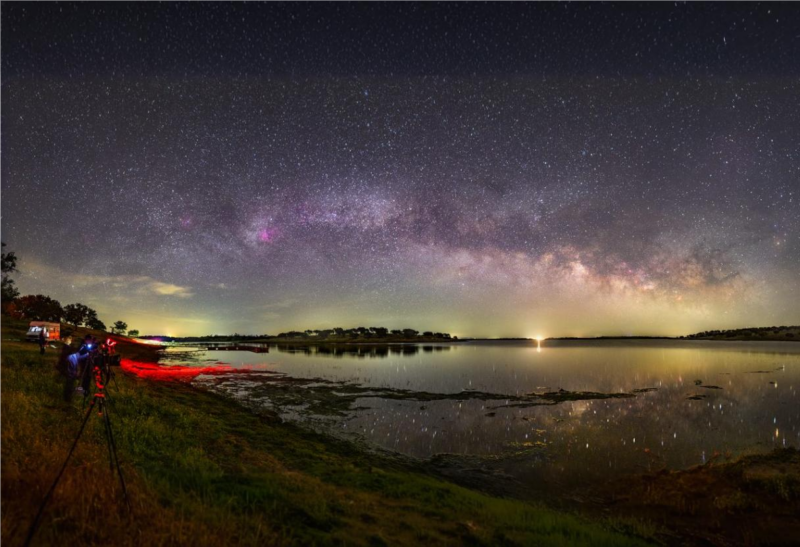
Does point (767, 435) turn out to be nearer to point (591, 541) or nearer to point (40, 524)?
point (591, 541)

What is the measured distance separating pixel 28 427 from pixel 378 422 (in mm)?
19263

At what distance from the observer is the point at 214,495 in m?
8.89

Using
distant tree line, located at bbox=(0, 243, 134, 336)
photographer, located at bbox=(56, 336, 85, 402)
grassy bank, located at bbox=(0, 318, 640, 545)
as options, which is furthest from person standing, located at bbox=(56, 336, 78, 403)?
distant tree line, located at bbox=(0, 243, 134, 336)

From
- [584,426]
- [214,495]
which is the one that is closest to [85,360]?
[214,495]

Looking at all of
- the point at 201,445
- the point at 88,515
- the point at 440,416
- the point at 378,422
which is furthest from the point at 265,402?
the point at 88,515

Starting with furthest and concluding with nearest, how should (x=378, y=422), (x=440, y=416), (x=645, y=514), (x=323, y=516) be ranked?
(x=440, y=416) < (x=378, y=422) < (x=645, y=514) < (x=323, y=516)

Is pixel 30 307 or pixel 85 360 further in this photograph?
pixel 30 307

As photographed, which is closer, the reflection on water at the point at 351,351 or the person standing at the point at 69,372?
the person standing at the point at 69,372

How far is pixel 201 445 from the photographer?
47.9 feet

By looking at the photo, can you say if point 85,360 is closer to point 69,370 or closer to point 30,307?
point 69,370

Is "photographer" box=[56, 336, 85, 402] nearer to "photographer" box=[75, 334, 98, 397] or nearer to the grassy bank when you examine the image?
"photographer" box=[75, 334, 98, 397]

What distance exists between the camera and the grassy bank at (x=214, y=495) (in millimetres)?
6801

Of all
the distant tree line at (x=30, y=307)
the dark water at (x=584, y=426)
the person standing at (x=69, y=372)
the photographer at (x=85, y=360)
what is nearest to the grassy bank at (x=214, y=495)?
the person standing at (x=69, y=372)

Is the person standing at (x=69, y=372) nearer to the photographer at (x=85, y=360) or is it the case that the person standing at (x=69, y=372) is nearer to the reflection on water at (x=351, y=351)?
the photographer at (x=85, y=360)
